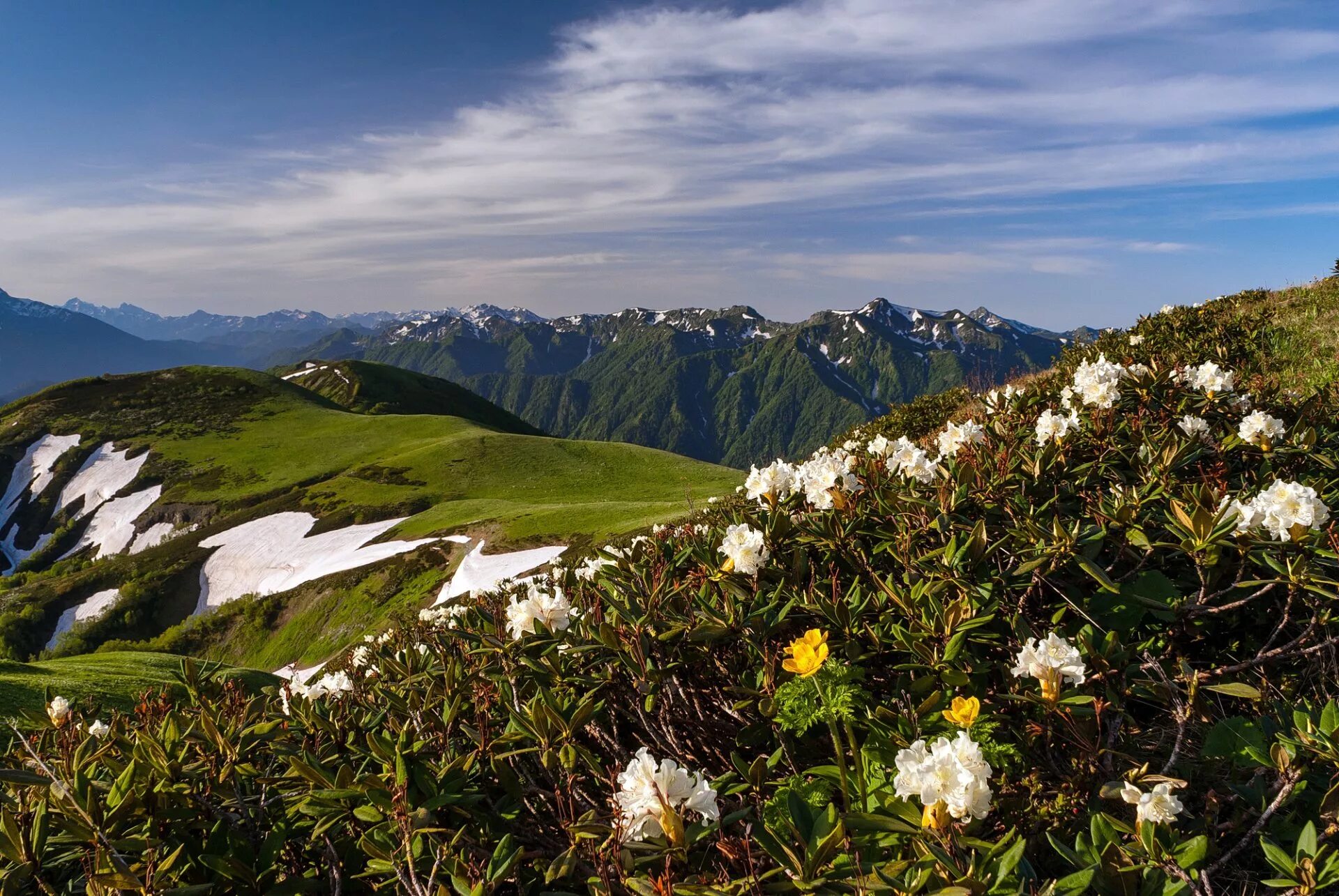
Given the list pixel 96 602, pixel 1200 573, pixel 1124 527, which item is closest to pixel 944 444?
pixel 1124 527

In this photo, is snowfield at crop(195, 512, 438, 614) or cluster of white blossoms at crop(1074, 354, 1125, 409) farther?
snowfield at crop(195, 512, 438, 614)

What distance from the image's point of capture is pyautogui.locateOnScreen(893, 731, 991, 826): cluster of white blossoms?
179 centimetres

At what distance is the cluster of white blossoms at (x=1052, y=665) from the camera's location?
2.31m

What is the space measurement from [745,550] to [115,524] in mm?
73545

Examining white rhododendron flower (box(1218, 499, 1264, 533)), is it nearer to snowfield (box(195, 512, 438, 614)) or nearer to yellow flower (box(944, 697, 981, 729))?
yellow flower (box(944, 697, 981, 729))

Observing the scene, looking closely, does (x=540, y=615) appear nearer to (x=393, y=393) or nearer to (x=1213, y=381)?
(x=1213, y=381)

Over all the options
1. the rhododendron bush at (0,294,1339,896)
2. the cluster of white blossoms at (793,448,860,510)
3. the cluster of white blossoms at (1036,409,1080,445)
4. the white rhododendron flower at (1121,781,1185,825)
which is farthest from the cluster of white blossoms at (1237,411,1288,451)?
the white rhododendron flower at (1121,781,1185,825)

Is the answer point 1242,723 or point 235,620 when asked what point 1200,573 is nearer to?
point 1242,723

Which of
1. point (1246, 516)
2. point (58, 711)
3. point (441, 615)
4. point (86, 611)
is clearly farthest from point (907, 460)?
point (86, 611)

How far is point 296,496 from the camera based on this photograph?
4878 centimetres

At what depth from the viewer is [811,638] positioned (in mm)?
2475

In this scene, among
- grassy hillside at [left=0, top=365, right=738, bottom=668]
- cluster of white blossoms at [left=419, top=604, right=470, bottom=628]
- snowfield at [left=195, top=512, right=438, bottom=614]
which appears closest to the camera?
cluster of white blossoms at [left=419, top=604, right=470, bottom=628]

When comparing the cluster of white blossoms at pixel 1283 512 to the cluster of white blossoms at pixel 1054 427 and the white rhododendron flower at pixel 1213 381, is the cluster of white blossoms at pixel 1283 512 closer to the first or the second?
the cluster of white blossoms at pixel 1054 427

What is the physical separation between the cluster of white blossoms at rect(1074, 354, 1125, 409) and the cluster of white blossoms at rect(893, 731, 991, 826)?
3938 millimetres
